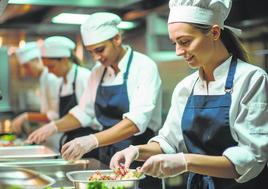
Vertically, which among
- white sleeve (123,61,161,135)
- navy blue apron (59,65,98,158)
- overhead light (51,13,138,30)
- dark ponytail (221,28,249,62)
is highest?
overhead light (51,13,138,30)

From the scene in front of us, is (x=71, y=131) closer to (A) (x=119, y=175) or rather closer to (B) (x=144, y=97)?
(B) (x=144, y=97)

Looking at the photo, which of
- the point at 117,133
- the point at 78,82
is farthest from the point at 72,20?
the point at 117,133

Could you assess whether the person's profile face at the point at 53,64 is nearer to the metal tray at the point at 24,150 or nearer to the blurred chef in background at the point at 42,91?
the blurred chef in background at the point at 42,91

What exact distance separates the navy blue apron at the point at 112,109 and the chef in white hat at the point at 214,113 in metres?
0.52

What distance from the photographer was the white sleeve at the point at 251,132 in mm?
1300

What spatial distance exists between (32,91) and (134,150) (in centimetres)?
303

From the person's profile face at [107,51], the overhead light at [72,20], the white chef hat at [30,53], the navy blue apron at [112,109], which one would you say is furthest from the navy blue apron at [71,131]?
the white chef hat at [30,53]

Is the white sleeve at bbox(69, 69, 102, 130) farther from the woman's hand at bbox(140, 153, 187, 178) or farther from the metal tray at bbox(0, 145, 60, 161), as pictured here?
the woman's hand at bbox(140, 153, 187, 178)

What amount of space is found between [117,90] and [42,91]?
4.32 ft

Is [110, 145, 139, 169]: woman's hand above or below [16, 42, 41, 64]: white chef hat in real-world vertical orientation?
below

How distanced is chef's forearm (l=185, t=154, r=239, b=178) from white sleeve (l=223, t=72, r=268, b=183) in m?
0.02

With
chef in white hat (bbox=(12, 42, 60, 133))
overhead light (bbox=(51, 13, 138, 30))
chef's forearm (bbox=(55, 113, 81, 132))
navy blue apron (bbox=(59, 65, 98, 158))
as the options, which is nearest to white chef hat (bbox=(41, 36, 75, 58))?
navy blue apron (bbox=(59, 65, 98, 158))

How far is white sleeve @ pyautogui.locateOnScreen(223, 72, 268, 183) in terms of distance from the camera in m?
1.30

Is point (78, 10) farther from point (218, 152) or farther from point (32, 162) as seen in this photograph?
point (218, 152)
